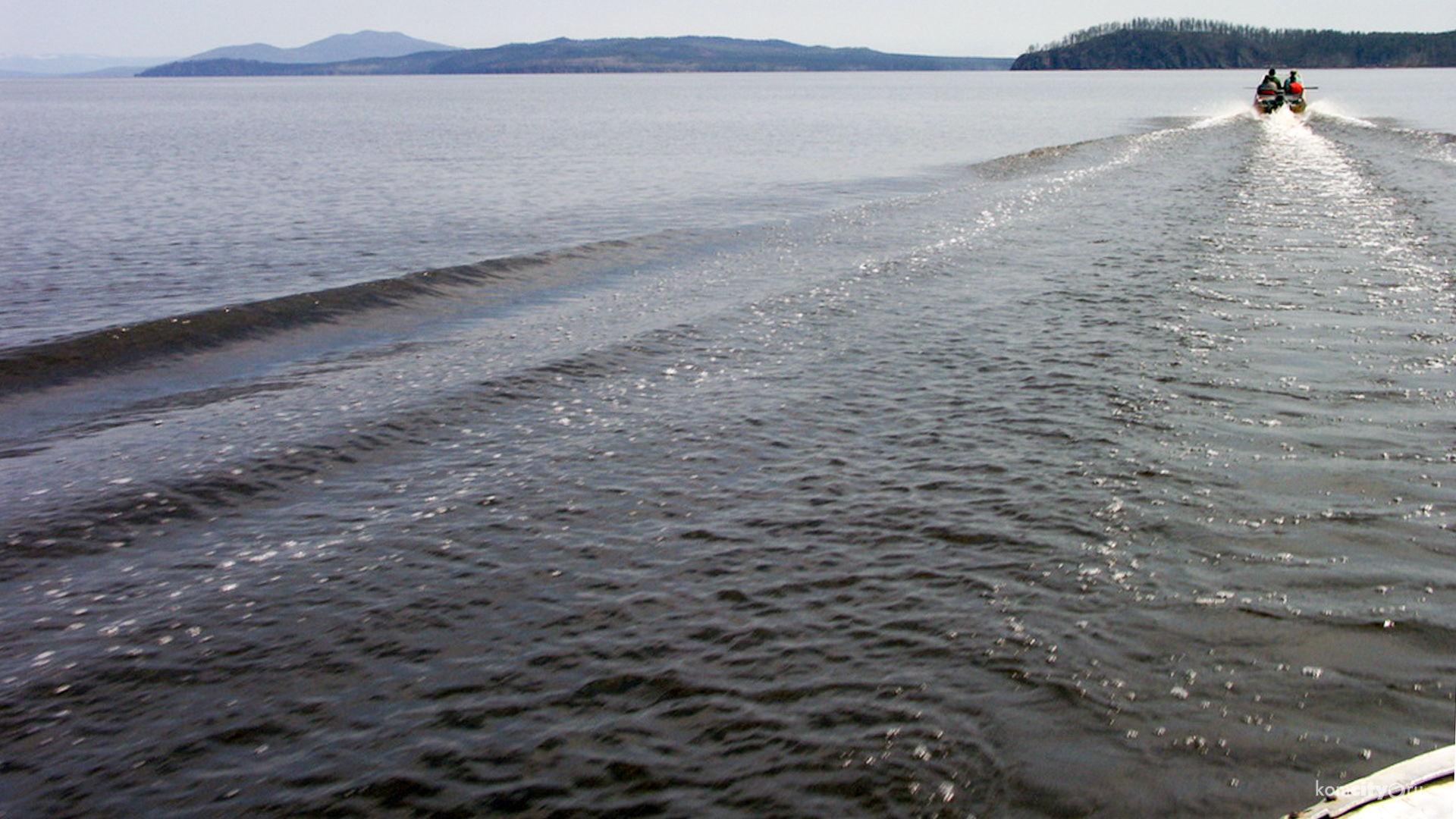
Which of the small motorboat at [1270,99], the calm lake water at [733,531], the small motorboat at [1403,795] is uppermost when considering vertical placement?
the small motorboat at [1270,99]

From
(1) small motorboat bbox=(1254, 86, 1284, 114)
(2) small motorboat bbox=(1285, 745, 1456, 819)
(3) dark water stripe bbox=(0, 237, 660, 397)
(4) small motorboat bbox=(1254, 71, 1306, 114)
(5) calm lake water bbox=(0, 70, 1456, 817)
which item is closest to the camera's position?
(2) small motorboat bbox=(1285, 745, 1456, 819)

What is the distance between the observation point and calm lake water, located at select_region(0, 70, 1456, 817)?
492 centimetres

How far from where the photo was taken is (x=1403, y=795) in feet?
11.5

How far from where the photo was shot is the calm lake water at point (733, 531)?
4.92m

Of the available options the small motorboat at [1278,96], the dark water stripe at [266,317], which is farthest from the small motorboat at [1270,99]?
the dark water stripe at [266,317]

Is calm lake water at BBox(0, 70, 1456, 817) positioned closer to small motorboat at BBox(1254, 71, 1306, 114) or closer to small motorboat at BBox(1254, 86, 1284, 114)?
small motorboat at BBox(1254, 86, 1284, 114)

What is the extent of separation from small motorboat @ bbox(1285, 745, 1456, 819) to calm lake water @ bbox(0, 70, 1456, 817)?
2.47 ft

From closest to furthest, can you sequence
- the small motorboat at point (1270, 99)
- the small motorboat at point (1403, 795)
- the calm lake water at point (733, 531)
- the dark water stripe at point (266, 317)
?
the small motorboat at point (1403, 795) → the calm lake water at point (733, 531) → the dark water stripe at point (266, 317) → the small motorboat at point (1270, 99)

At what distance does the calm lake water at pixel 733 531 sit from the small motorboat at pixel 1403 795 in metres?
0.75

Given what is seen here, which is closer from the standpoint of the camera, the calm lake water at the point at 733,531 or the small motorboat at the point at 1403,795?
the small motorboat at the point at 1403,795

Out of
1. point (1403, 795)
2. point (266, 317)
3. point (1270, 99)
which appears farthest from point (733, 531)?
point (1270, 99)

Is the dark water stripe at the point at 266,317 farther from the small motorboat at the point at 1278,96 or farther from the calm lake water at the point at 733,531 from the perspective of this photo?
the small motorboat at the point at 1278,96

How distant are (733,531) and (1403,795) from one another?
4.74 meters

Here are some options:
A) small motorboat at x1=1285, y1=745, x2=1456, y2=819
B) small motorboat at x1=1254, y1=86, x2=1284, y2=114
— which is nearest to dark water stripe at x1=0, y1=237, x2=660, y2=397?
small motorboat at x1=1285, y1=745, x2=1456, y2=819
